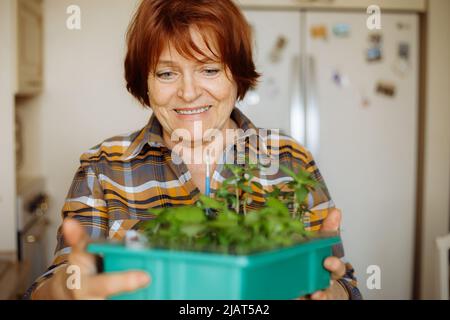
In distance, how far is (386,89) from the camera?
9.96 ft

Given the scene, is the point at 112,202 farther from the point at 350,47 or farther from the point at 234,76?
the point at 350,47

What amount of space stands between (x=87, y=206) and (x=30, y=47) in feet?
5.74

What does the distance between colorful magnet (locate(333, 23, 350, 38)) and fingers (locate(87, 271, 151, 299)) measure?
8.10ft

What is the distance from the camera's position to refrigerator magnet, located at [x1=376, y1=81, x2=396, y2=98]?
3025 mm

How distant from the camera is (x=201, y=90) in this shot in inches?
45.7

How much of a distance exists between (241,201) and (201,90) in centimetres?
30

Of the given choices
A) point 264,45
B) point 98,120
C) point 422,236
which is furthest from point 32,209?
point 422,236

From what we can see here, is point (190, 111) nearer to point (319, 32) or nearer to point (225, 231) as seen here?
point (225, 231)

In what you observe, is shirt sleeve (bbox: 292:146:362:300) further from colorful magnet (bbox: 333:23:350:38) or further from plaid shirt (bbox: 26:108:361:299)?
colorful magnet (bbox: 333:23:350:38)

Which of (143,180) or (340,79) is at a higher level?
(340,79)

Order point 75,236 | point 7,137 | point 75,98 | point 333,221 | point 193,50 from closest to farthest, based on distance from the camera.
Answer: point 75,236 → point 333,221 → point 193,50 → point 7,137 → point 75,98

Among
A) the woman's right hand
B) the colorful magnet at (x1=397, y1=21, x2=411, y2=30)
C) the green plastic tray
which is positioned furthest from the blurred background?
the green plastic tray

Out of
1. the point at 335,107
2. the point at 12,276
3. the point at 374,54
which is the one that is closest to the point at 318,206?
the point at 12,276
